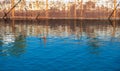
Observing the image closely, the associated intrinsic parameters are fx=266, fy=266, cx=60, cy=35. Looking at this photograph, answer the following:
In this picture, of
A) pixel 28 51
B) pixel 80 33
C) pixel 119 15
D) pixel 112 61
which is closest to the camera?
pixel 112 61

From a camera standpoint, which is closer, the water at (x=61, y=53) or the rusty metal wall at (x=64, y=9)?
the water at (x=61, y=53)

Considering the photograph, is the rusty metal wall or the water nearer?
the water

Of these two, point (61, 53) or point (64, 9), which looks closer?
point (61, 53)

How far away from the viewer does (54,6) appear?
2803 centimetres

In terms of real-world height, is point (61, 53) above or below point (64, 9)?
below

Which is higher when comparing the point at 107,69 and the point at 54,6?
the point at 54,6

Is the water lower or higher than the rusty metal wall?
lower

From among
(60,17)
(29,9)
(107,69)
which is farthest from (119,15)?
(107,69)

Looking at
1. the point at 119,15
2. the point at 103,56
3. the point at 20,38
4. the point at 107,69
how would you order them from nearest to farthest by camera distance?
the point at 107,69 < the point at 103,56 < the point at 20,38 < the point at 119,15

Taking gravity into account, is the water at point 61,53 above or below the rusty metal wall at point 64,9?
below

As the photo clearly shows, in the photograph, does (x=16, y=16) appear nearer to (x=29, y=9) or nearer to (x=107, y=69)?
(x=29, y=9)

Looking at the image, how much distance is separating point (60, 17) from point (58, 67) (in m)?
18.4

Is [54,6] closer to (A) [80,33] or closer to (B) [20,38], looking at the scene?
(A) [80,33]

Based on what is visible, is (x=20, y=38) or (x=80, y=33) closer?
(x=20, y=38)
